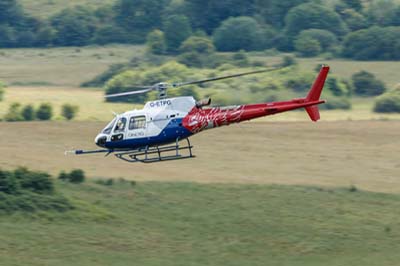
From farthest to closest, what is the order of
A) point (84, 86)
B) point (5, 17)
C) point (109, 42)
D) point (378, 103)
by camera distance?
1. point (5, 17)
2. point (109, 42)
3. point (84, 86)
4. point (378, 103)

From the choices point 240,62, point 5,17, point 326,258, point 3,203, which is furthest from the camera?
point 5,17

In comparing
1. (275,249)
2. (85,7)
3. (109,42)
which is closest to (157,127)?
(275,249)

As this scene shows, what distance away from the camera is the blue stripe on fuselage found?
4481 centimetres

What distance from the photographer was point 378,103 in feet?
301

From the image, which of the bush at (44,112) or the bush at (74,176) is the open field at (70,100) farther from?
the bush at (74,176)

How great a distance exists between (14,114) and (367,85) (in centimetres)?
3175

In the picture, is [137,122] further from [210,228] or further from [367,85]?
[367,85]

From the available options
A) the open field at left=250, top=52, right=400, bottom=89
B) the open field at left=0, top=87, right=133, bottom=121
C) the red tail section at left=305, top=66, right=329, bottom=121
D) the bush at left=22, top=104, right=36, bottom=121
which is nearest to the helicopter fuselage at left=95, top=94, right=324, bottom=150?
the red tail section at left=305, top=66, right=329, bottom=121

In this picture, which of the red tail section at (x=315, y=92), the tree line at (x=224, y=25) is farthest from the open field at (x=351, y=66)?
the red tail section at (x=315, y=92)

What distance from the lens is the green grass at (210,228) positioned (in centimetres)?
4728

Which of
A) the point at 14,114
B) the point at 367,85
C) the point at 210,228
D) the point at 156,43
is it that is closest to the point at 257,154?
the point at 210,228

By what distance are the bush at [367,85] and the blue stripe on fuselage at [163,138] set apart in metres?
55.3

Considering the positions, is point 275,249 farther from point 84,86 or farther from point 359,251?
point 84,86

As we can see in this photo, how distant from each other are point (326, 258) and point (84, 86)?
65.3 m
